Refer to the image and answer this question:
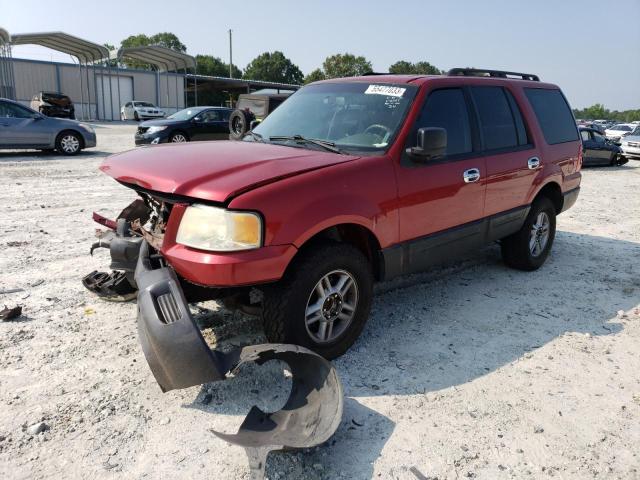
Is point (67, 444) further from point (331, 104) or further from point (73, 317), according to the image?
point (331, 104)

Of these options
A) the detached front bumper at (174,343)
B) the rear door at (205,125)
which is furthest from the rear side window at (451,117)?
the rear door at (205,125)

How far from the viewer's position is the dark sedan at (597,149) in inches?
707

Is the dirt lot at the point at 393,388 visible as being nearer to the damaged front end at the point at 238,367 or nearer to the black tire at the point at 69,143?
the damaged front end at the point at 238,367

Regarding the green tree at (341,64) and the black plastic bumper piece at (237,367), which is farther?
Answer: the green tree at (341,64)

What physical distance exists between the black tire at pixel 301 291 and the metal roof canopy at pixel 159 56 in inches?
1325

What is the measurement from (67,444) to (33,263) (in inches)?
117

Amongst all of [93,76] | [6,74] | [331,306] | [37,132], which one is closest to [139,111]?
[93,76]

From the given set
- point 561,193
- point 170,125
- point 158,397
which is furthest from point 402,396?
point 170,125

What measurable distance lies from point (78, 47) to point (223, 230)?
110 ft

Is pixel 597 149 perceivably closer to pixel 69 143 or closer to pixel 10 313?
pixel 69 143

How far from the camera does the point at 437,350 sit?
3.63 metres

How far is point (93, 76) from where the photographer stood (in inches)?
1409

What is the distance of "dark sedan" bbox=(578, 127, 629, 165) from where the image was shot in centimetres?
1795

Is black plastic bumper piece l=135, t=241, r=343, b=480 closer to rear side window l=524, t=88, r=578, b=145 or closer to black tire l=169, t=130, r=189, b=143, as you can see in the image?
rear side window l=524, t=88, r=578, b=145
